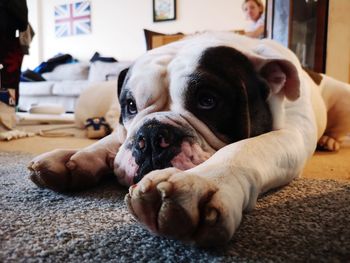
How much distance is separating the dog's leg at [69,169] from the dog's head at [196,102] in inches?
2.8

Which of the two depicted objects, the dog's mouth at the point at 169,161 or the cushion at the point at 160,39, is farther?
the cushion at the point at 160,39

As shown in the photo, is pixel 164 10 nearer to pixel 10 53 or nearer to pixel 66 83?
pixel 66 83

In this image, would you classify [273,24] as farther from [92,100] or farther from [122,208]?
[122,208]

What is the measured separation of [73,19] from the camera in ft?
22.8

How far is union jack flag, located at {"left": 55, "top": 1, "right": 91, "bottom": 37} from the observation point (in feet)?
22.3

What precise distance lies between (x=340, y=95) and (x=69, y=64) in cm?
537

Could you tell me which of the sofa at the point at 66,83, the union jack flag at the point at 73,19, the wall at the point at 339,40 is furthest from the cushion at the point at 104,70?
the wall at the point at 339,40

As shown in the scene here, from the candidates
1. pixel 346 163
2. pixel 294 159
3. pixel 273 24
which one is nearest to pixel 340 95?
pixel 346 163

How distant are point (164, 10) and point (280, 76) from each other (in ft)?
17.1

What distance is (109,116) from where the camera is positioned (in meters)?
2.35

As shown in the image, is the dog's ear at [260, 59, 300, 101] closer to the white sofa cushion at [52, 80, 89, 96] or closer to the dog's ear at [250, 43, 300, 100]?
the dog's ear at [250, 43, 300, 100]

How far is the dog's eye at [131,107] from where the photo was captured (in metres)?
1.01

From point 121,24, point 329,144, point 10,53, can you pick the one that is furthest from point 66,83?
point 329,144

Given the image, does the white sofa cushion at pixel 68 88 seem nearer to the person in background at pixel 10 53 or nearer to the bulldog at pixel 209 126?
the person in background at pixel 10 53
